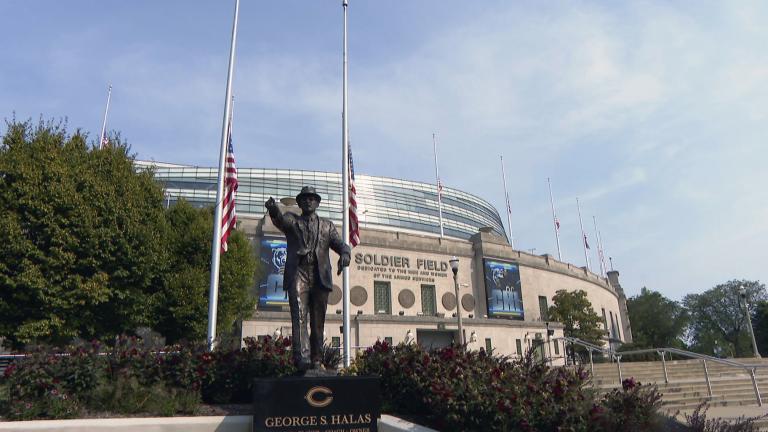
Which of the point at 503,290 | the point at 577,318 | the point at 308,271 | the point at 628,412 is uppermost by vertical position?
the point at 503,290

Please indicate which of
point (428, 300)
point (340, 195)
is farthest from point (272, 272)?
point (340, 195)

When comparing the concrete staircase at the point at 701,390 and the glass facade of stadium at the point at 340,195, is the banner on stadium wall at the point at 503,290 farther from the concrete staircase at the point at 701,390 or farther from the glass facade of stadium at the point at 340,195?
the glass facade of stadium at the point at 340,195

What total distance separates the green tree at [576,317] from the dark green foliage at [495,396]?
119ft

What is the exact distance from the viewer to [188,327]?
2362 cm

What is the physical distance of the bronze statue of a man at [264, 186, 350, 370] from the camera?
26.8ft

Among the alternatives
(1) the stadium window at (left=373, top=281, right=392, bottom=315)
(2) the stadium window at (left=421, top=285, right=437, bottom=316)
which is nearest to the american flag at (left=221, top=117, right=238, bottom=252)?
(1) the stadium window at (left=373, top=281, right=392, bottom=315)

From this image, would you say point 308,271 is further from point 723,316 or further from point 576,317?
point 723,316

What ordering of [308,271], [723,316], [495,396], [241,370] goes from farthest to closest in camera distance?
1. [723,316]
2. [241,370]
3. [308,271]
4. [495,396]

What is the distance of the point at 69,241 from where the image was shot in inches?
739

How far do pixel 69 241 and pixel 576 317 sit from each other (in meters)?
37.4

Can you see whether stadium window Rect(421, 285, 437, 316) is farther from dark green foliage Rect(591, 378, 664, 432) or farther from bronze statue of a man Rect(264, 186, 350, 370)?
dark green foliage Rect(591, 378, 664, 432)

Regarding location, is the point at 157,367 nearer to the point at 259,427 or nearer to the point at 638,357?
the point at 259,427

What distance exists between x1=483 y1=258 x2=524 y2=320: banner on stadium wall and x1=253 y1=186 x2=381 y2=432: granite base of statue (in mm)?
33199

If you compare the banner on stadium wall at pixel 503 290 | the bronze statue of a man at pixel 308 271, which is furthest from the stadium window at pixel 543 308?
the bronze statue of a man at pixel 308 271
